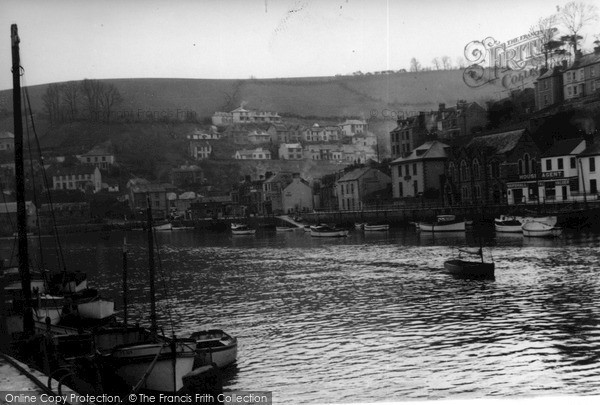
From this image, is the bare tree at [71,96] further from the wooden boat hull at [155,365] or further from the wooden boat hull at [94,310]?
the wooden boat hull at [155,365]

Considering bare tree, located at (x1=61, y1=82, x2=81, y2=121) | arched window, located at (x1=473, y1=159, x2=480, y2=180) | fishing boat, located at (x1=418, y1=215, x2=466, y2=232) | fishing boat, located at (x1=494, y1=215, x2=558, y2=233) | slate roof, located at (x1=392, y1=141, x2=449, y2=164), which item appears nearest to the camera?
bare tree, located at (x1=61, y1=82, x2=81, y2=121)

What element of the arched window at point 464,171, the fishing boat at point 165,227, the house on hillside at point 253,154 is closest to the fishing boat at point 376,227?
the arched window at point 464,171

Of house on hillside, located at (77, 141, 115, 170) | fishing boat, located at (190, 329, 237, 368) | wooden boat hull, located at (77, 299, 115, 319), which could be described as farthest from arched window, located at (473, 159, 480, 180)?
fishing boat, located at (190, 329, 237, 368)

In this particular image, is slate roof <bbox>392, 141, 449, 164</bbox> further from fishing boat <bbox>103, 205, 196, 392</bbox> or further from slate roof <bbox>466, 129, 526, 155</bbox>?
fishing boat <bbox>103, 205, 196, 392</bbox>

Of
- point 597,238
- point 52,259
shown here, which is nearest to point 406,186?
point 597,238

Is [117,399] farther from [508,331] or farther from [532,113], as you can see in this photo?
[532,113]

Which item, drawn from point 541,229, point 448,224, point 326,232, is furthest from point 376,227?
point 541,229
